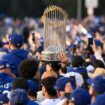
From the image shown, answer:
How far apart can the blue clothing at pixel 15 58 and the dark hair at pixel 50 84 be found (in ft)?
7.88

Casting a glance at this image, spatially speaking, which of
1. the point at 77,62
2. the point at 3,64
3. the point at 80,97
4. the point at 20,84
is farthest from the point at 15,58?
the point at 80,97

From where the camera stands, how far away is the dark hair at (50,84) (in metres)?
12.6

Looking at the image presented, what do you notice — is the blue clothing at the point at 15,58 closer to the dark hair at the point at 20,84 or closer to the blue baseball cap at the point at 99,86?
the dark hair at the point at 20,84

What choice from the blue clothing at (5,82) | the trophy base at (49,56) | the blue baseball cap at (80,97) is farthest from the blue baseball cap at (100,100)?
the trophy base at (49,56)

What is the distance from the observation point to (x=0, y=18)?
190 ft

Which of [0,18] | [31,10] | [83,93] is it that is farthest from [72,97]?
[31,10]

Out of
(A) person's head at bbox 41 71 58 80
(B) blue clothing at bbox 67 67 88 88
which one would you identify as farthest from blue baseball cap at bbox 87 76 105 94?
(B) blue clothing at bbox 67 67 88 88

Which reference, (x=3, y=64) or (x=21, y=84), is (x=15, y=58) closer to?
(x=3, y=64)

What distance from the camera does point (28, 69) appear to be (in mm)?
13875

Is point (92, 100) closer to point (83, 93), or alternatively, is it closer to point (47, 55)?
point (83, 93)

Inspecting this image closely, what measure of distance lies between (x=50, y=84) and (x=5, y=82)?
5.39 feet

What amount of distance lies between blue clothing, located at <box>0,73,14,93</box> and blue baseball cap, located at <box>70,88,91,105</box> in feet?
8.67

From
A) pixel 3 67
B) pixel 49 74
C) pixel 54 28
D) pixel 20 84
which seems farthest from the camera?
pixel 54 28

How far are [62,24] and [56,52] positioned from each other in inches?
50.8
